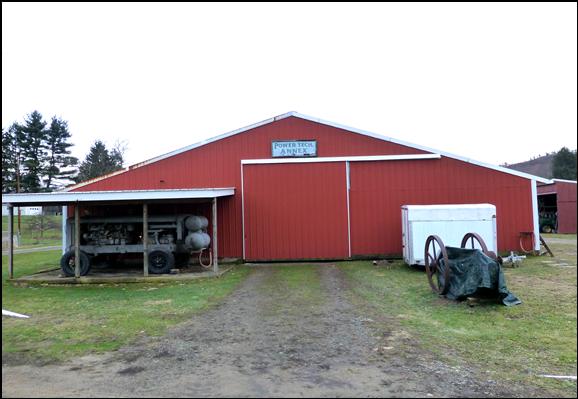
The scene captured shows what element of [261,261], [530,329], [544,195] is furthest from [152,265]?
[544,195]

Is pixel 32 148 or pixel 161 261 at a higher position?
pixel 32 148

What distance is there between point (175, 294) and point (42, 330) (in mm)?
3523

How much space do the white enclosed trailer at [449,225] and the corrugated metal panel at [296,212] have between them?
354 cm

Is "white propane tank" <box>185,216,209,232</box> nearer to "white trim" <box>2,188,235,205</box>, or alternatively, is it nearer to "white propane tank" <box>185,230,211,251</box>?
"white propane tank" <box>185,230,211,251</box>

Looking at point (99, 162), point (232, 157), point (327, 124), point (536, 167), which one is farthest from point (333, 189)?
point (99, 162)

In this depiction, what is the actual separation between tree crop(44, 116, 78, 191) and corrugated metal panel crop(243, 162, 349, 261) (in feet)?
31.9

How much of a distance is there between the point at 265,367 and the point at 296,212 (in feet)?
37.6

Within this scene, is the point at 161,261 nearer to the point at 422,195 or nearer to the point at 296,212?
the point at 296,212

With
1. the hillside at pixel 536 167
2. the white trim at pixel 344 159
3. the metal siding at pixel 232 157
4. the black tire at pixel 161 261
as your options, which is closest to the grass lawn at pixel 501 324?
the black tire at pixel 161 261

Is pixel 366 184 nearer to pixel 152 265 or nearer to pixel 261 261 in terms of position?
pixel 261 261

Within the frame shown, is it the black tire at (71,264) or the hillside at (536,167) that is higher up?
the hillside at (536,167)

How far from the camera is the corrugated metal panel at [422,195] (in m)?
16.1

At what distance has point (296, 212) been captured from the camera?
16250 millimetres

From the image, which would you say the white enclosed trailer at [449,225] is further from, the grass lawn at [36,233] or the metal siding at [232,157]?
the grass lawn at [36,233]
